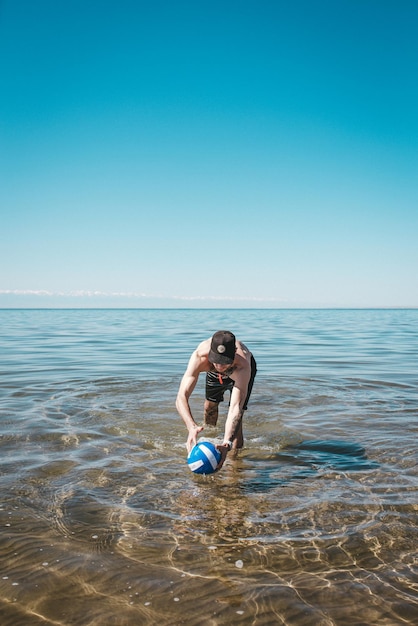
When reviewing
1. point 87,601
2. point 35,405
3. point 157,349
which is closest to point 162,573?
point 87,601

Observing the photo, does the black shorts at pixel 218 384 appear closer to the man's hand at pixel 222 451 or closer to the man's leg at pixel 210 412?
the man's leg at pixel 210 412

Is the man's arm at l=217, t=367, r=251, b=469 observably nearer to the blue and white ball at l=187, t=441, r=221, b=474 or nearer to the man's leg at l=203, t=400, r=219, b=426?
the blue and white ball at l=187, t=441, r=221, b=474

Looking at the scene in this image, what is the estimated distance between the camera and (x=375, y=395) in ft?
36.9

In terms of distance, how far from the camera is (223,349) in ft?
19.4

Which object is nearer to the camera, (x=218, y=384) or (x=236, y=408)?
(x=236, y=408)

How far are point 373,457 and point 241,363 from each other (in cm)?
237

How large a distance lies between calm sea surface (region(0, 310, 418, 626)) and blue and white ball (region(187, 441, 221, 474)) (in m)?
0.21

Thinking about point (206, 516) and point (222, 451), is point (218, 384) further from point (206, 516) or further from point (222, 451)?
point (206, 516)

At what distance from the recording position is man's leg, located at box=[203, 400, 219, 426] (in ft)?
27.6

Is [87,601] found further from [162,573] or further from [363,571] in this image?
[363,571]

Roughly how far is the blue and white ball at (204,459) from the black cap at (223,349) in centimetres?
103

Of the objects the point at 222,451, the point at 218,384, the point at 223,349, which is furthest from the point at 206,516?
the point at 218,384

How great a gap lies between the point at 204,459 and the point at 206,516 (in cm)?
86

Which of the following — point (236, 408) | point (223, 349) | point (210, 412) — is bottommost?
point (210, 412)
